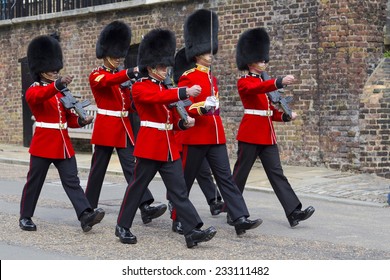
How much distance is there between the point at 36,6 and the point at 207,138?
13.5m

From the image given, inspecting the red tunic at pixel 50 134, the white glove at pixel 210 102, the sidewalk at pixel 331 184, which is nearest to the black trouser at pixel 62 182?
the red tunic at pixel 50 134

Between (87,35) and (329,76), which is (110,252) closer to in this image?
(329,76)

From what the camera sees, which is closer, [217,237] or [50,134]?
[217,237]

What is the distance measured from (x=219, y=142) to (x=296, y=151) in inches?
251

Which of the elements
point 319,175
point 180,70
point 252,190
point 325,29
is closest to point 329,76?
point 325,29

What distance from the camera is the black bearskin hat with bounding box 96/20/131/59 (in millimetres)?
9391

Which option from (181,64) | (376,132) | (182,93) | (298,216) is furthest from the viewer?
(376,132)

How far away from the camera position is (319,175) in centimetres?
1347

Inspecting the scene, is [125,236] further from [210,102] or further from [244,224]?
[210,102]

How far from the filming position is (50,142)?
28.5 feet

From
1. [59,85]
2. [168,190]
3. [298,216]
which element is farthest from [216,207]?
[59,85]

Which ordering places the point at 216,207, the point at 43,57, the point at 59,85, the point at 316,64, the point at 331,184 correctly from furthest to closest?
the point at 316,64
the point at 331,184
the point at 216,207
the point at 43,57
the point at 59,85

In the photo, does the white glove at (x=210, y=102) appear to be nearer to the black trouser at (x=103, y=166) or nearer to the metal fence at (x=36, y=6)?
the black trouser at (x=103, y=166)

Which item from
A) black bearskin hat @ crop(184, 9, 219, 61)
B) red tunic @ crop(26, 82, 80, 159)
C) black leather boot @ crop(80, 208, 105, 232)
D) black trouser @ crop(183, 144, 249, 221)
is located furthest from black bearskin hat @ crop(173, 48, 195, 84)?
black leather boot @ crop(80, 208, 105, 232)
